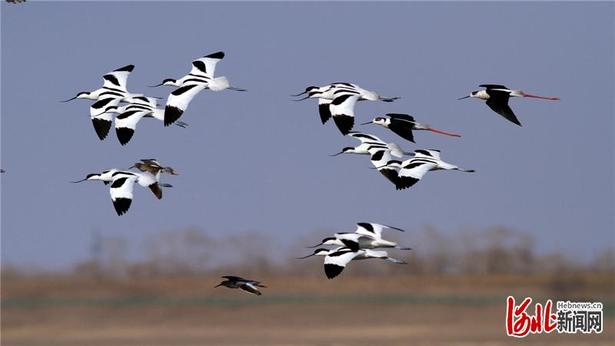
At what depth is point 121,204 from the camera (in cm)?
1064

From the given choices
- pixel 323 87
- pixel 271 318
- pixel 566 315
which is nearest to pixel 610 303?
pixel 566 315

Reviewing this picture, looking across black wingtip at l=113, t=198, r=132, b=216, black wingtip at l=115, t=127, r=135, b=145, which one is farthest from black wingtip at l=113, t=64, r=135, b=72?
black wingtip at l=113, t=198, r=132, b=216

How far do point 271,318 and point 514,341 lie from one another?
13.2 feet

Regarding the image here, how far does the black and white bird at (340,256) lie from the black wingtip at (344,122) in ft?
2.85

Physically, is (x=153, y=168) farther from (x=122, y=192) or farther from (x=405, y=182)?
(x=405, y=182)

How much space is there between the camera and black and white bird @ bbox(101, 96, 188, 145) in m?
11.1

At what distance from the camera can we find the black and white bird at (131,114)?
1113 centimetres

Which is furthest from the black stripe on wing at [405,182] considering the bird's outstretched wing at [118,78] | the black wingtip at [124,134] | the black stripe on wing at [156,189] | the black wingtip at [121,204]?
the bird's outstretched wing at [118,78]

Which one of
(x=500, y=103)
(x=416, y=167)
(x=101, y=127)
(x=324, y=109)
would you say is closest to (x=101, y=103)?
(x=101, y=127)

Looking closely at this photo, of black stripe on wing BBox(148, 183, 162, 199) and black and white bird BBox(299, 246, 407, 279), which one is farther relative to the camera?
black stripe on wing BBox(148, 183, 162, 199)

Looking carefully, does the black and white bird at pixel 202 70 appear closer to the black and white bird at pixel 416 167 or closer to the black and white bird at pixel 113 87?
the black and white bird at pixel 113 87

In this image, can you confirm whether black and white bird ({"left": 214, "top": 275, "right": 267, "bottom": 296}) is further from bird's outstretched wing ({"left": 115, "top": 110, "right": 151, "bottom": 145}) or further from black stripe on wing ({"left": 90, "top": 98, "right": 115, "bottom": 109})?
black stripe on wing ({"left": 90, "top": 98, "right": 115, "bottom": 109})

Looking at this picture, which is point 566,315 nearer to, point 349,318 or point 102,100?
point 349,318

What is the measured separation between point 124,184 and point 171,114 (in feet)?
1.98
